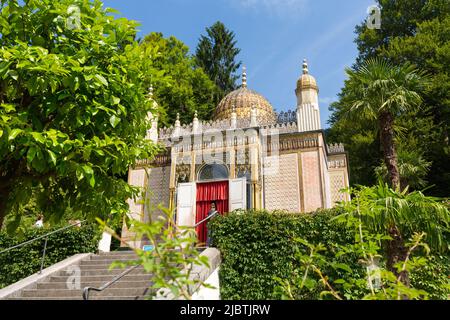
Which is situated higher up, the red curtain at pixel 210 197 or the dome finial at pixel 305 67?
the dome finial at pixel 305 67

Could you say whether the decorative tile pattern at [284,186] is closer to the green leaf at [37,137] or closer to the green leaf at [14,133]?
the green leaf at [37,137]

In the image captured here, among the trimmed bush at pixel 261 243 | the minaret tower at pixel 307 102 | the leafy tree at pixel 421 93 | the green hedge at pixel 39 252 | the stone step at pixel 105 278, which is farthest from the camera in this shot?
the leafy tree at pixel 421 93

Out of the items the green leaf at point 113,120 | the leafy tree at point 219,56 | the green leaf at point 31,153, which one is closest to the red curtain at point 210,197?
the green leaf at point 113,120

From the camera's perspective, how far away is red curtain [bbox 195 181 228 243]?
15.4 metres

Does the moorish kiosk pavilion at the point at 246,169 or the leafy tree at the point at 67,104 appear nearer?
the leafy tree at the point at 67,104

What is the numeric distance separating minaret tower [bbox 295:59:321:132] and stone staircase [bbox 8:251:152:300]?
1008 cm

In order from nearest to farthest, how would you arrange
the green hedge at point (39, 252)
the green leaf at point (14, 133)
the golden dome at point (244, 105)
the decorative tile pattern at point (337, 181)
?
the green leaf at point (14, 133), the green hedge at point (39, 252), the decorative tile pattern at point (337, 181), the golden dome at point (244, 105)

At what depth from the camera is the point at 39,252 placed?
37.9 ft

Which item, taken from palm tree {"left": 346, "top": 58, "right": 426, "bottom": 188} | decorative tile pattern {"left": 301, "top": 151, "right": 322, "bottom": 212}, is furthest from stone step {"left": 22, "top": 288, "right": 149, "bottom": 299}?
decorative tile pattern {"left": 301, "top": 151, "right": 322, "bottom": 212}

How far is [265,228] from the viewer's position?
393 inches

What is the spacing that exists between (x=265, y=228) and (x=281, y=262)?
1.00 metres

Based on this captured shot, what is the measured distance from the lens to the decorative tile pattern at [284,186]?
15.6 meters

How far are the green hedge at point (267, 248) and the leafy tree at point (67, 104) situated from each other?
4217 millimetres

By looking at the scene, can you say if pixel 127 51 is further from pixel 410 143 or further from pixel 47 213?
pixel 410 143
